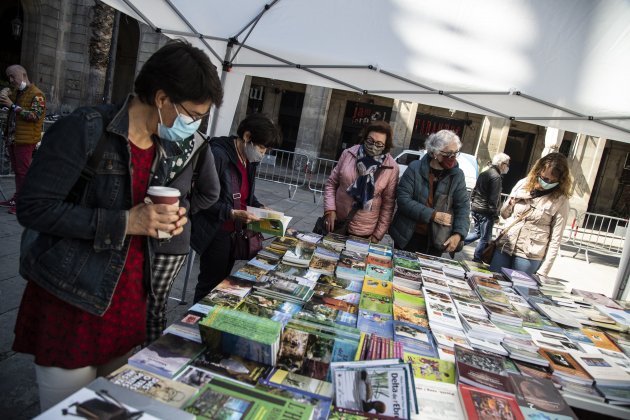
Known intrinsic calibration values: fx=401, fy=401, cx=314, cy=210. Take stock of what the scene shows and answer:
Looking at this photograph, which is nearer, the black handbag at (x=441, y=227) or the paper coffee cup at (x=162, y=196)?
the paper coffee cup at (x=162, y=196)

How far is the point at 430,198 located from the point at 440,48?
1294mm

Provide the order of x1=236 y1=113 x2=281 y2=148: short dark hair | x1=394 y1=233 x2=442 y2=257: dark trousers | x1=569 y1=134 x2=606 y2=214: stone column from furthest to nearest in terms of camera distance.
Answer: x1=569 y1=134 x2=606 y2=214: stone column
x1=394 y1=233 x2=442 y2=257: dark trousers
x1=236 y1=113 x2=281 y2=148: short dark hair

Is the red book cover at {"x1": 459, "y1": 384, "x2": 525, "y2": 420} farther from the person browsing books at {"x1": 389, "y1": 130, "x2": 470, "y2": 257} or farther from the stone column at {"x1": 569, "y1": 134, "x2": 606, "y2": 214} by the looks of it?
the stone column at {"x1": 569, "y1": 134, "x2": 606, "y2": 214}

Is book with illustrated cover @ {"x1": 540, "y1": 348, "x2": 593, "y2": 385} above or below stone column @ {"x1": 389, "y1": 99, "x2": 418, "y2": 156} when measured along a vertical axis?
below

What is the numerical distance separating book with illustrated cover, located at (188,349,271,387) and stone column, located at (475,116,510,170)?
1790 centimetres

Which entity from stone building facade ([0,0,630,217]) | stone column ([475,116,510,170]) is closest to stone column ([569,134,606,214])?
stone building facade ([0,0,630,217])

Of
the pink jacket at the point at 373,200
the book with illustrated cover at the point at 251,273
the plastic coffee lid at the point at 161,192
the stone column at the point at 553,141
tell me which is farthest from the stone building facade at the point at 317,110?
the plastic coffee lid at the point at 161,192

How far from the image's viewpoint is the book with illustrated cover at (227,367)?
4.47ft

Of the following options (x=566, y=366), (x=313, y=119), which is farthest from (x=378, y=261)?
(x=313, y=119)

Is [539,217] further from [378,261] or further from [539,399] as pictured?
[539,399]

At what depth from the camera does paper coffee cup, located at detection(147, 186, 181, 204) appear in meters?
1.36

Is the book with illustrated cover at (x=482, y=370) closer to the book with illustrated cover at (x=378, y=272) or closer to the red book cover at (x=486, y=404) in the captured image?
the red book cover at (x=486, y=404)

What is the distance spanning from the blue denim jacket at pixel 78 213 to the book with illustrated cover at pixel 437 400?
3.80 feet

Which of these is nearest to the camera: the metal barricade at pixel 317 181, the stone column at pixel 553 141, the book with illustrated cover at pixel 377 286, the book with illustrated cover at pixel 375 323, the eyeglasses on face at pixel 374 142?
the book with illustrated cover at pixel 375 323
